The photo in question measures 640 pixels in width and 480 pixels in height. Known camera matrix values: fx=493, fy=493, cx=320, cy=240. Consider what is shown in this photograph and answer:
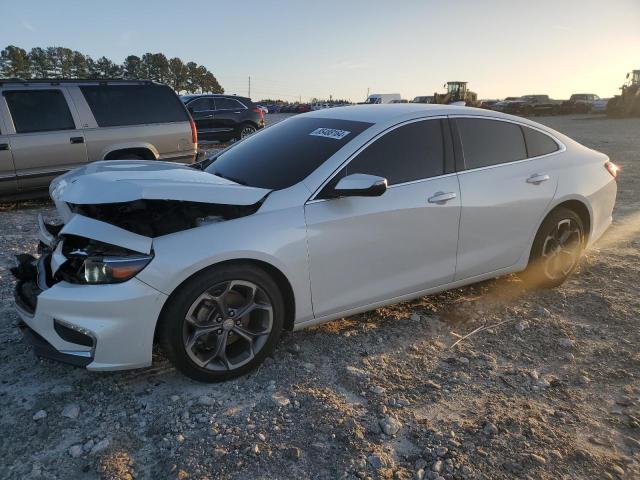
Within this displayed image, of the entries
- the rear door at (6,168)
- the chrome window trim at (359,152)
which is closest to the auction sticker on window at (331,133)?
the chrome window trim at (359,152)

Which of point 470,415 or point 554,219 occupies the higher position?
point 554,219

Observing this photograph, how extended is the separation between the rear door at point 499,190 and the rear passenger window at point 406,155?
227 millimetres

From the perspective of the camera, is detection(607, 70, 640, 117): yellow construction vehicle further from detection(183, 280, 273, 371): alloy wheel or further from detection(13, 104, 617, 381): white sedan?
detection(183, 280, 273, 371): alloy wheel

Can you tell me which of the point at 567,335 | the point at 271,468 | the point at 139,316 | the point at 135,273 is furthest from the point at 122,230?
the point at 567,335

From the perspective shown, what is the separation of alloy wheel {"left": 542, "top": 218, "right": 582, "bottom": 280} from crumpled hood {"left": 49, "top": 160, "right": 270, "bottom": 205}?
261 cm

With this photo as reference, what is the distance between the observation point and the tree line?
80056 mm

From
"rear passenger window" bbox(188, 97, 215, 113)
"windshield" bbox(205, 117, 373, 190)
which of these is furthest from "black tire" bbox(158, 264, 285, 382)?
"rear passenger window" bbox(188, 97, 215, 113)

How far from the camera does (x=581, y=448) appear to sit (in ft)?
8.11

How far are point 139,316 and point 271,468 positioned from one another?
3.41 feet

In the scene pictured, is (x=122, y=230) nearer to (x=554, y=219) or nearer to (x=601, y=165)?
(x=554, y=219)

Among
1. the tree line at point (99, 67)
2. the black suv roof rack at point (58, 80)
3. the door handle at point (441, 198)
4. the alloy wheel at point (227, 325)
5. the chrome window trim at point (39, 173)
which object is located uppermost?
the tree line at point (99, 67)

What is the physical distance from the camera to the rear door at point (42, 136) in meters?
6.80

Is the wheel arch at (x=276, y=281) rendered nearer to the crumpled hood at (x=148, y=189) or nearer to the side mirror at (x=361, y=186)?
the crumpled hood at (x=148, y=189)

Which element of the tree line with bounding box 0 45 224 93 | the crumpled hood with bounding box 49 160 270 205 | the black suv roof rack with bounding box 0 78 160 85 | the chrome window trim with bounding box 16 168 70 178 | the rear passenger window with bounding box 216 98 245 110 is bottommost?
the chrome window trim with bounding box 16 168 70 178
